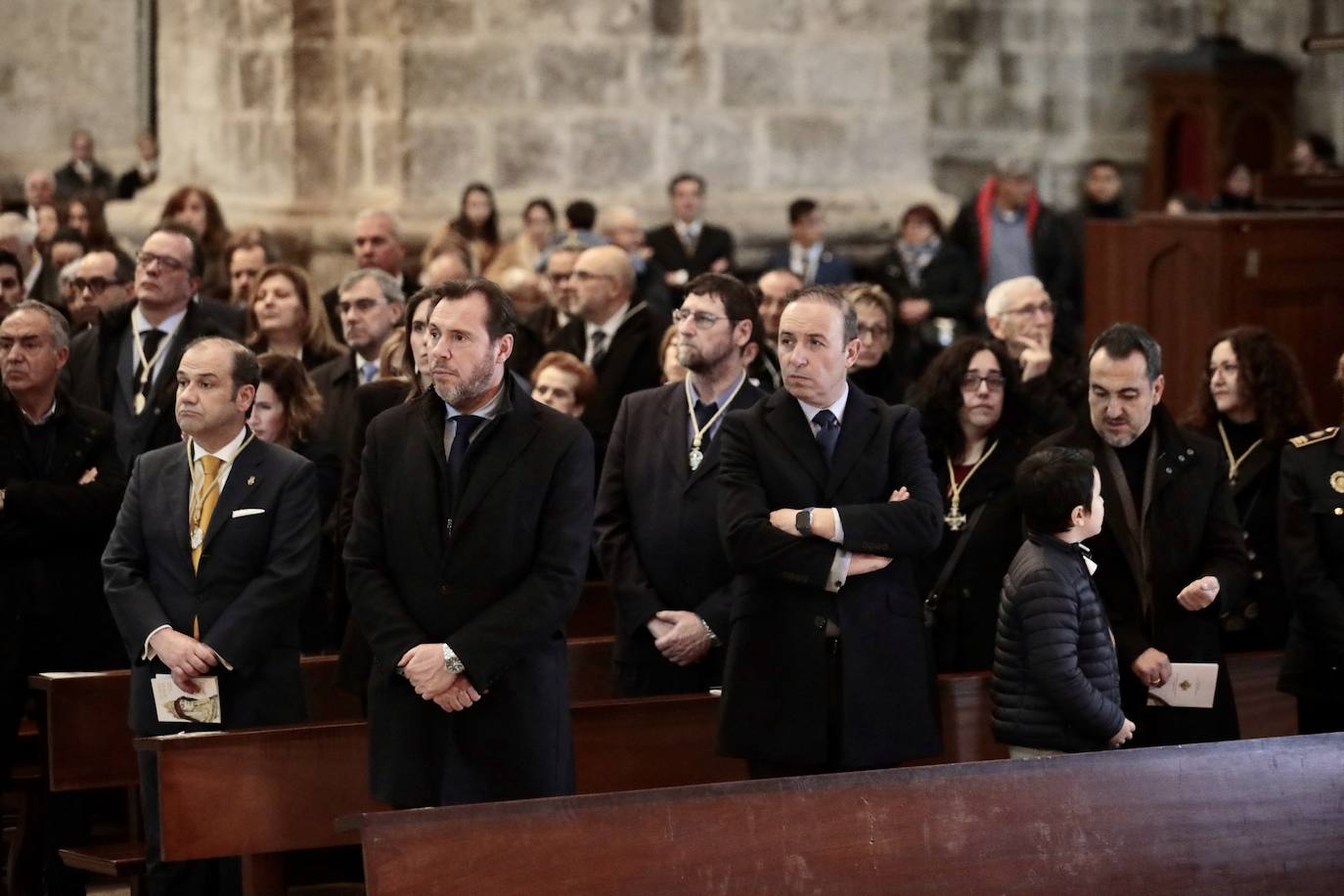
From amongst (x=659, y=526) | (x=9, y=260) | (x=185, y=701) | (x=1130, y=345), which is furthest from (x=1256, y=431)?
(x=9, y=260)

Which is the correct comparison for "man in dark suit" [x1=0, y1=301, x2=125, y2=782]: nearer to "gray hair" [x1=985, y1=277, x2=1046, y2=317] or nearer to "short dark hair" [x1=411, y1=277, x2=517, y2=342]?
"short dark hair" [x1=411, y1=277, x2=517, y2=342]

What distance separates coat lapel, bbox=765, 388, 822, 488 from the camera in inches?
227

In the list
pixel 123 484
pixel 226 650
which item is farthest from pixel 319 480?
pixel 226 650

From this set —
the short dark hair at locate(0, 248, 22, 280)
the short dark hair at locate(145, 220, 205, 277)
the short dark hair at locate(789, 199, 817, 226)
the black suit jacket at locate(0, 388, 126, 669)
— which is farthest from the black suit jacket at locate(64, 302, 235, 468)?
the short dark hair at locate(789, 199, 817, 226)

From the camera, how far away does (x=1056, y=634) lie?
551cm

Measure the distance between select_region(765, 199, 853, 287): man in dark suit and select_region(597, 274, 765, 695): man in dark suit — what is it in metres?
5.49

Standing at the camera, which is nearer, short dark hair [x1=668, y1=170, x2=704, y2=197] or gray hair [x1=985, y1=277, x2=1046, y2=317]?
gray hair [x1=985, y1=277, x2=1046, y2=317]

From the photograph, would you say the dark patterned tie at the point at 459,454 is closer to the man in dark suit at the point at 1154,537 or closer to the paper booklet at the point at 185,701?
the paper booklet at the point at 185,701

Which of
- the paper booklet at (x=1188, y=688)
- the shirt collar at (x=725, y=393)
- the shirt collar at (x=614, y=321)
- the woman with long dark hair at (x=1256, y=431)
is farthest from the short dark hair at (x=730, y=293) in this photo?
the shirt collar at (x=614, y=321)

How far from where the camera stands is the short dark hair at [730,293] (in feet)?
21.0

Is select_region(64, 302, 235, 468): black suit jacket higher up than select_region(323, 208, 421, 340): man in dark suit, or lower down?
lower down

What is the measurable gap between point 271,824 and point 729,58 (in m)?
7.21

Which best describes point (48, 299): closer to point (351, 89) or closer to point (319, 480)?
point (351, 89)

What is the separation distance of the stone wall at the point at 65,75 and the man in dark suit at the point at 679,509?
13.6 m
